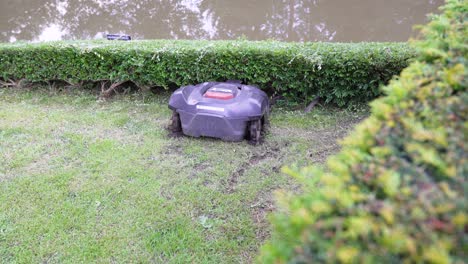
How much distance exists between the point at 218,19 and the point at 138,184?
5832 millimetres

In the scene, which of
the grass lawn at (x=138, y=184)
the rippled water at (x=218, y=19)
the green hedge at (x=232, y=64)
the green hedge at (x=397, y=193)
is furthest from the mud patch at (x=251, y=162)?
the rippled water at (x=218, y=19)

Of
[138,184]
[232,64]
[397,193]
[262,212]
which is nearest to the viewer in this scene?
[397,193]

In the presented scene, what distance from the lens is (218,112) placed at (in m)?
3.35

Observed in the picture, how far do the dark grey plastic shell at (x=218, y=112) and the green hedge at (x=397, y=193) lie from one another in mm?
2241

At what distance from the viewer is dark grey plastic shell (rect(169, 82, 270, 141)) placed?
3.35 metres

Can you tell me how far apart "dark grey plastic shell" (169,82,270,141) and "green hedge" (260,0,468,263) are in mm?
2241

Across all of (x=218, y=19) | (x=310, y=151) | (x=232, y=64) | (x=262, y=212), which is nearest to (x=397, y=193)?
(x=262, y=212)

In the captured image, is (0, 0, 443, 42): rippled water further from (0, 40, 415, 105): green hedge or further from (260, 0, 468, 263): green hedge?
(260, 0, 468, 263): green hedge

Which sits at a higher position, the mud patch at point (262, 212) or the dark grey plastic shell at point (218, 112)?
the dark grey plastic shell at point (218, 112)

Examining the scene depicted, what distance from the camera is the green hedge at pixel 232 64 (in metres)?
3.82

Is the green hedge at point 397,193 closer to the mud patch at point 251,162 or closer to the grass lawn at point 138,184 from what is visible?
the grass lawn at point 138,184

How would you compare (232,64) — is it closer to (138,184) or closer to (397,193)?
(138,184)

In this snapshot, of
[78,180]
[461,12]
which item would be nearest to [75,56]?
[78,180]

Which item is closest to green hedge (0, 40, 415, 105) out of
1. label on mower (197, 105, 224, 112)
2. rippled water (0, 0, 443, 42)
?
label on mower (197, 105, 224, 112)
